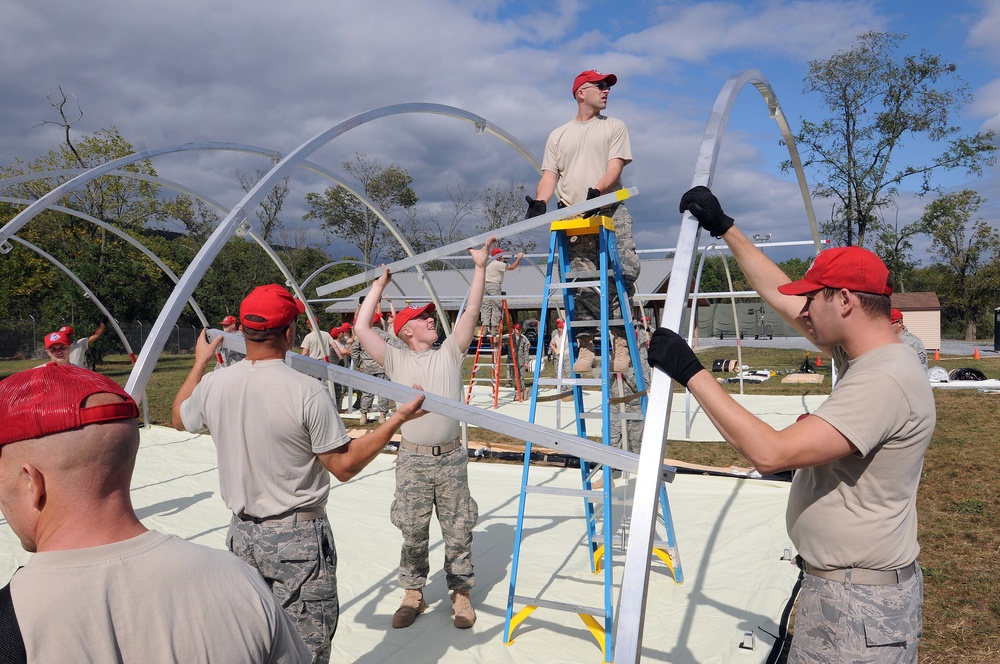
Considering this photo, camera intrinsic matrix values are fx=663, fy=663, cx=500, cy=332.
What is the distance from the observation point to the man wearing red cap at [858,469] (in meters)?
2.01

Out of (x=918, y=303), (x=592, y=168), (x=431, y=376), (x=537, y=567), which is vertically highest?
(x=592, y=168)

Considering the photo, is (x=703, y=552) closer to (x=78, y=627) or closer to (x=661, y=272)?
(x=78, y=627)

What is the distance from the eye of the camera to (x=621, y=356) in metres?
4.61

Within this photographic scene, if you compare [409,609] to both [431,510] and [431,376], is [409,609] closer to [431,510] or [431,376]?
[431,510]

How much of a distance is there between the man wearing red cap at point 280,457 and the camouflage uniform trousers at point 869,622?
66.9 inches

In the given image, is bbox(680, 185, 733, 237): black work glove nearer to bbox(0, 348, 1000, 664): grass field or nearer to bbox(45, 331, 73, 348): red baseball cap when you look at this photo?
bbox(0, 348, 1000, 664): grass field

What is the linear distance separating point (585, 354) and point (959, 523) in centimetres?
381

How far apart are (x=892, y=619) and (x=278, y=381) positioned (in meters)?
2.37

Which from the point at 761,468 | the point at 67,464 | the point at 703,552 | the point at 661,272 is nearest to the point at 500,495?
the point at 703,552

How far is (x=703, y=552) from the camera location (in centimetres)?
535

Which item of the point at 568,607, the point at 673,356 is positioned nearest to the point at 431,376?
the point at 568,607

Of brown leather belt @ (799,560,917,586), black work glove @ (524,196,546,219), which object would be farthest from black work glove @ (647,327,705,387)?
black work glove @ (524,196,546,219)

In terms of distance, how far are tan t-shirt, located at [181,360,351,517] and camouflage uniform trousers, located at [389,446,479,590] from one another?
1.43 m

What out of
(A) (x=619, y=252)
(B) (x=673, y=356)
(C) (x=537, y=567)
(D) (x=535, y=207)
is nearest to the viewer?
(B) (x=673, y=356)
